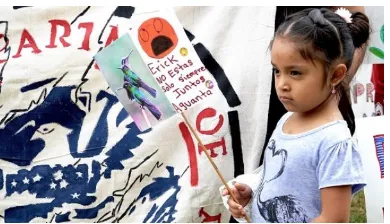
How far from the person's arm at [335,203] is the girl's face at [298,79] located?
22 cm

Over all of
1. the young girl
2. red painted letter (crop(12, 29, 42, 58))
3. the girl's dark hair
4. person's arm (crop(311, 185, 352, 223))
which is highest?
red painted letter (crop(12, 29, 42, 58))

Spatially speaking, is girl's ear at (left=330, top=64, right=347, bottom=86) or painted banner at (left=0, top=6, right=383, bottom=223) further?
painted banner at (left=0, top=6, right=383, bottom=223)

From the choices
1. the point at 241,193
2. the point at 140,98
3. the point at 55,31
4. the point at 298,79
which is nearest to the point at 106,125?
the point at 55,31

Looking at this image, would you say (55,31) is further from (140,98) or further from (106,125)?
(140,98)

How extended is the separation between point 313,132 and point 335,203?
184mm

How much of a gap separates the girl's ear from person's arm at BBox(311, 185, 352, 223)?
0.27 m

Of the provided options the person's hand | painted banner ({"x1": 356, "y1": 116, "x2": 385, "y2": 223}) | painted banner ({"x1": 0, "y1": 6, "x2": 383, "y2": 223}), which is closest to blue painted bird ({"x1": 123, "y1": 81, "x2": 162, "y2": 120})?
the person's hand

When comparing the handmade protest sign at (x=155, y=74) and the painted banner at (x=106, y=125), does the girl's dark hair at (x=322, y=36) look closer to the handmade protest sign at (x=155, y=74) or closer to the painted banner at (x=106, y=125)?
the handmade protest sign at (x=155, y=74)

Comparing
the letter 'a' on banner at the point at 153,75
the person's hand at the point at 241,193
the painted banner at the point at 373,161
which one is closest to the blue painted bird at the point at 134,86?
the letter 'a' on banner at the point at 153,75

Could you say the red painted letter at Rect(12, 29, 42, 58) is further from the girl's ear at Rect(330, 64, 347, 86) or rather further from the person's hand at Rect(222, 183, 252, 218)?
the girl's ear at Rect(330, 64, 347, 86)

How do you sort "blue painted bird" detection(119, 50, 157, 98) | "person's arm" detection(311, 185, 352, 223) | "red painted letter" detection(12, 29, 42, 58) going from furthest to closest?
1. "red painted letter" detection(12, 29, 42, 58)
2. "blue painted bird" detection(119, 50, 157, 98)
3. "person's arm" detection(311, 185, 352, 223)

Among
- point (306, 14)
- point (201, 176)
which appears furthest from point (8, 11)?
point (306, 14)

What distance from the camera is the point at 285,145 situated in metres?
1.71

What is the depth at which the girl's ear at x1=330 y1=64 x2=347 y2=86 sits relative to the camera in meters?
1.66
